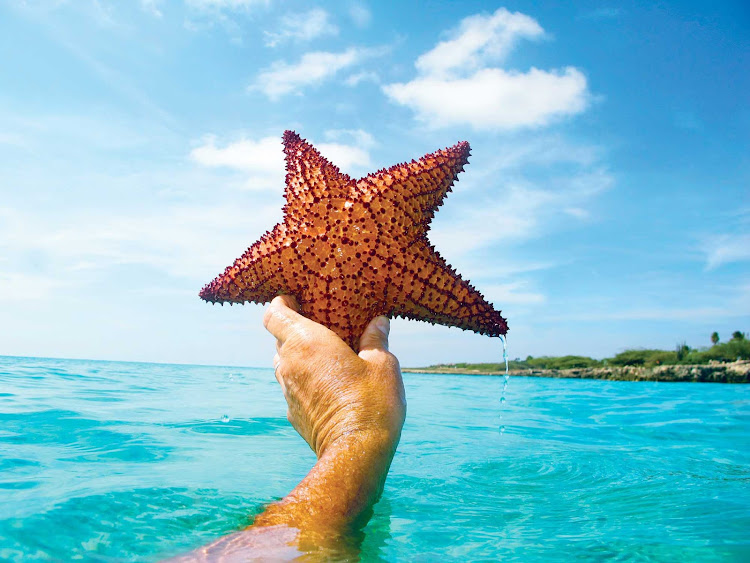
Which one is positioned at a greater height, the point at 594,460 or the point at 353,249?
the point at 353,249

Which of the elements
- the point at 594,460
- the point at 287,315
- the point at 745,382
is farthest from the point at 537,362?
the point at 287,315

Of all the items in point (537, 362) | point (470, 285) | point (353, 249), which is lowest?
point (537, 362)

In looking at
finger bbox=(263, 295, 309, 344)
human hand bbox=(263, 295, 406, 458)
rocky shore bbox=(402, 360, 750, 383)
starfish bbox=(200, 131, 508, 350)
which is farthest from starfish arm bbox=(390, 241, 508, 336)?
rocky shore bbox=(402, 360, 750, 383)

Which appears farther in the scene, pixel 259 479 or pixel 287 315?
pixel 259 479

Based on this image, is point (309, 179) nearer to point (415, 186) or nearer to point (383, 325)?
point (415, 186)

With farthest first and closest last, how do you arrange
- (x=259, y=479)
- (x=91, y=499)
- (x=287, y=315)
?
(x=259, y=479), (x=91, y=499), (x=287, y=315)

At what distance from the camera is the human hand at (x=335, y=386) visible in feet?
6.81

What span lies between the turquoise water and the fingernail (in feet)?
3.32

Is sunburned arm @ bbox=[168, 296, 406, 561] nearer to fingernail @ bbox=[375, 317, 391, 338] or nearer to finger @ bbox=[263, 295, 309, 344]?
finger @ bbox=[263, 295, 309, 344]

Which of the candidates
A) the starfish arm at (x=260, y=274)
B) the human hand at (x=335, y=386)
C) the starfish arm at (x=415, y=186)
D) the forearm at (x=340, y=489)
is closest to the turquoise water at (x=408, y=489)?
the forearm at (x=340, y=489)

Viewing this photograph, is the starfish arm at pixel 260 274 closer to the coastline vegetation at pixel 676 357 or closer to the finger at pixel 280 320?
the finger at pixel 280 320

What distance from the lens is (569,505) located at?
12.6 feet

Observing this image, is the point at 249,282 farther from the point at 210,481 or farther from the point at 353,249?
the point at 210,481

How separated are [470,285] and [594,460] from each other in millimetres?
3943
